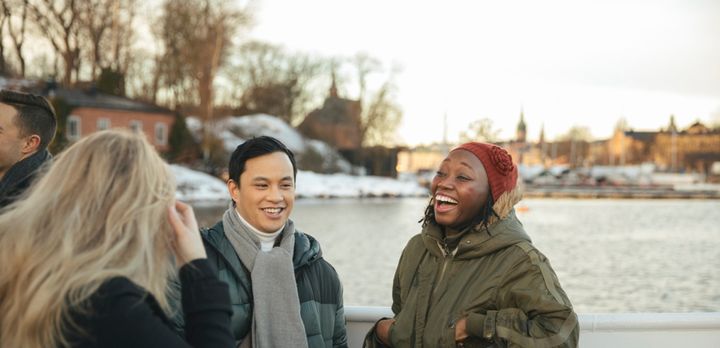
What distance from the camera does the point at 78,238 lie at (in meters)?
1.49

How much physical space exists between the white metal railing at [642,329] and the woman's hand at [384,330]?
35cm

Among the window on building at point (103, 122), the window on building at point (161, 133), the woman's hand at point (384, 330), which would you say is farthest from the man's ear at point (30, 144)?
the window on building at point (161, 133)

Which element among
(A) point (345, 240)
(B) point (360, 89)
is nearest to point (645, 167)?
(B) point (360, 89)

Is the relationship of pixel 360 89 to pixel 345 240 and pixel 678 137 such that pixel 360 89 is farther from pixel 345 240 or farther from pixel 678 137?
pixel 678 137

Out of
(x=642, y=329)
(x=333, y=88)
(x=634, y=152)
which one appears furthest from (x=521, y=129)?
(x=642, y=329)

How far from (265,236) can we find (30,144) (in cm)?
107

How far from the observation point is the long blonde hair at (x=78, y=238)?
1434 millimetres

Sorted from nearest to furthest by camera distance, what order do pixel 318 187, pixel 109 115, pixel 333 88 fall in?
1. pixel 109 115
2. pixel 318 187
3. pixel 333 88

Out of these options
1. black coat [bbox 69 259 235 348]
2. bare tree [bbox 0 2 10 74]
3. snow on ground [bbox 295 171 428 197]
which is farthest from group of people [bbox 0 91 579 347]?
snow on ground [bbox 295 171 428 197]

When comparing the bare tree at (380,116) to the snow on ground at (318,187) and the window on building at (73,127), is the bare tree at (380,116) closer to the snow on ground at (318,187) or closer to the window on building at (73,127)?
the snow on ground at (318,187)

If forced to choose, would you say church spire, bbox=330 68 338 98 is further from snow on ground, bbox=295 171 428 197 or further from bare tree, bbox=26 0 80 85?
bare tree, bbox=26 0 80 85

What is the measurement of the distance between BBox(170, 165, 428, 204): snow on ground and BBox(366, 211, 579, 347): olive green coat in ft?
91.0

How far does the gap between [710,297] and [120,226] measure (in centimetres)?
1429

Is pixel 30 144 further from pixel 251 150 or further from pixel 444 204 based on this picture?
pixel 444 204
